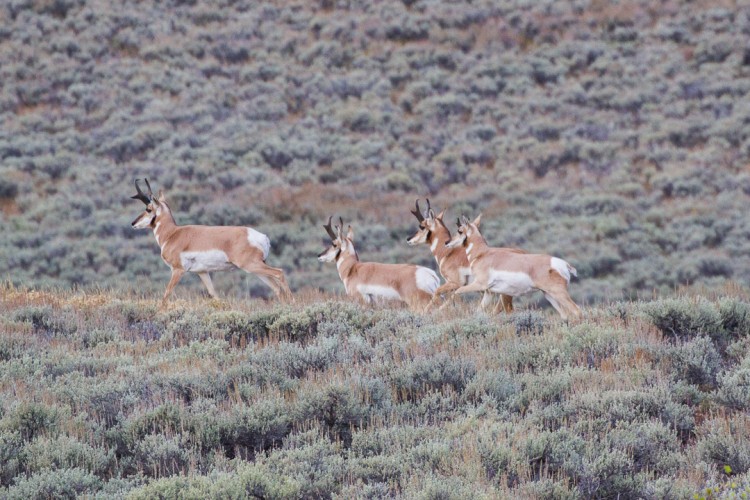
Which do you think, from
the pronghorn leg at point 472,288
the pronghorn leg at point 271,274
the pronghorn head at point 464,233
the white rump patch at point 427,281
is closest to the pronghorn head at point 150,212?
the pronghorn leg at point 271,274

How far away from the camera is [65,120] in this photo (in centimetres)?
2623

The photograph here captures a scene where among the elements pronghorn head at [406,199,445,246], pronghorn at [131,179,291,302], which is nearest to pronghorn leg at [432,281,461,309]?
pronghorn head at [406,199,445,246]

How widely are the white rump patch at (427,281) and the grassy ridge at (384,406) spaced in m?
1.70

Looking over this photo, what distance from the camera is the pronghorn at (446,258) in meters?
10.2

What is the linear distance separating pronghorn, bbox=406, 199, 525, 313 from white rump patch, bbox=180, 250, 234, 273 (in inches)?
87.8

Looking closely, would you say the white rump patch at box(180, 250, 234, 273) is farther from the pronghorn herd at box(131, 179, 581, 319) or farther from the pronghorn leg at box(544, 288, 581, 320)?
the pronghorn leg at box(544, 288, 581, 320)

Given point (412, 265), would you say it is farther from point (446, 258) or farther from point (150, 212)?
point (150, 212)

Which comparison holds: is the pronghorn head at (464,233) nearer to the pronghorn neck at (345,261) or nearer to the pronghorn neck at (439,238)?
the pronghorn neck at (439,238)

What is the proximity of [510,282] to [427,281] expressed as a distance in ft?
4.51

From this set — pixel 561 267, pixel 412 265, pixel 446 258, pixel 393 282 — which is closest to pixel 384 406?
pixel 561 267

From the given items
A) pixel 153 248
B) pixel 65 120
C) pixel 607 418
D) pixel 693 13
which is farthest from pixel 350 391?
pixel 693 13

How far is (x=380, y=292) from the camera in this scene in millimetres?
10820

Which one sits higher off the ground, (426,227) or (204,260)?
(426,227)

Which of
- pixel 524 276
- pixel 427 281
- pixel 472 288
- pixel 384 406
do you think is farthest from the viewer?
pixel 427 281
